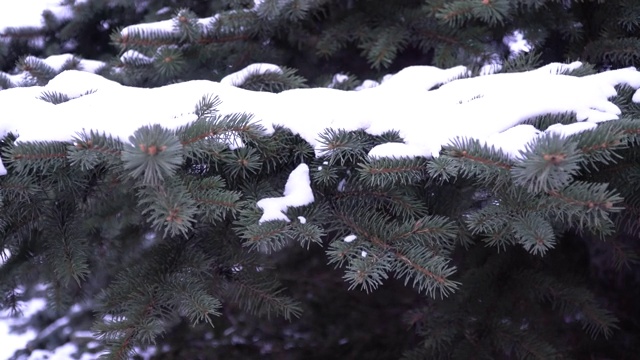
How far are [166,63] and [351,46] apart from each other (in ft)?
3.16

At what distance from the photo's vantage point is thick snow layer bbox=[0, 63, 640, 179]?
1436 mm

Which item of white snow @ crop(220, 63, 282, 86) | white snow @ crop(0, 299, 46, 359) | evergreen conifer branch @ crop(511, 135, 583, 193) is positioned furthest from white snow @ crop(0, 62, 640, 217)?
white snow @ crop(0, 299, 46, 359)

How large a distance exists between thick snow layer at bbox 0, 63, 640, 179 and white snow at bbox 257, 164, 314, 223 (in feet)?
0.33

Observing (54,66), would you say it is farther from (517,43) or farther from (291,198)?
(517,43)

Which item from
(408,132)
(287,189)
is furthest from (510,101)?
(287,189)

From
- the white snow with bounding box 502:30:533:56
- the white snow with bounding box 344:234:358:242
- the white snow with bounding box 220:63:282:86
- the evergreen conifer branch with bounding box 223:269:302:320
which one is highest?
the white snow with bounding box 220:63:282:86

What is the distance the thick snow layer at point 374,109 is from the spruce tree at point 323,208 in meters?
0.05

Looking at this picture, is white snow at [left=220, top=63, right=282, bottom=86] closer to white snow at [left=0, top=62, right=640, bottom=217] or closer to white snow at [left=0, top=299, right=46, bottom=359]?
white snow at [left=0, top=62, right=640, bottom=217]

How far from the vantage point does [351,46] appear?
9.15ft

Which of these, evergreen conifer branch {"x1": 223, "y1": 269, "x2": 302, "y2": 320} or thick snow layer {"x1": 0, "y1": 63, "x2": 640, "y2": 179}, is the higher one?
thick snow layer {"x1": 0, "y1": 63, "x2": 640, "y2": 179}

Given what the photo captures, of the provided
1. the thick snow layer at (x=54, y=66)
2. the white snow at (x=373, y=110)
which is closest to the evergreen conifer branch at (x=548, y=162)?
the white snow at (x=373, y=110)

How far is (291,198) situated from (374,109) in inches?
14.6

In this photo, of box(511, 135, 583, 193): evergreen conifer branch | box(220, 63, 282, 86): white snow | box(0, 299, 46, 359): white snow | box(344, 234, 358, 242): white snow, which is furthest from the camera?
box(0, 299, 46, 359): white snow

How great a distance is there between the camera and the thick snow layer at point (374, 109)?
1436mm
